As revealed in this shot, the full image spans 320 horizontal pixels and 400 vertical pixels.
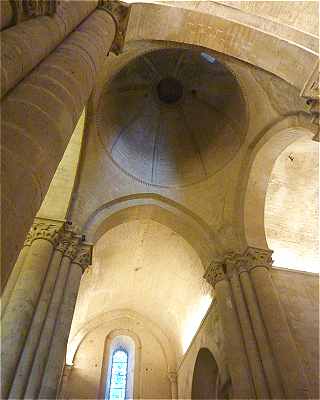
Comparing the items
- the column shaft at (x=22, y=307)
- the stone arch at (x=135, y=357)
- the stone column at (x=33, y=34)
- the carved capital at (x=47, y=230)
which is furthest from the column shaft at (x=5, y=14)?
the stone arch at (x=135, y=357)

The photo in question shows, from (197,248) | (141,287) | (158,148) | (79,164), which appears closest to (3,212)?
(79,164)

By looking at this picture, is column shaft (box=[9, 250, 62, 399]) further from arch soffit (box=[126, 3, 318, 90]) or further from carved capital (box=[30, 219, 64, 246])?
arch soffit (box=[126, 3, 318, 90])

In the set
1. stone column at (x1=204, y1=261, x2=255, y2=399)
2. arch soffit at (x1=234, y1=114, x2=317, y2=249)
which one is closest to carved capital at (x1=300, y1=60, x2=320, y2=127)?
arch soffit at (x1=234, y1=114, x2=317, y2=249)

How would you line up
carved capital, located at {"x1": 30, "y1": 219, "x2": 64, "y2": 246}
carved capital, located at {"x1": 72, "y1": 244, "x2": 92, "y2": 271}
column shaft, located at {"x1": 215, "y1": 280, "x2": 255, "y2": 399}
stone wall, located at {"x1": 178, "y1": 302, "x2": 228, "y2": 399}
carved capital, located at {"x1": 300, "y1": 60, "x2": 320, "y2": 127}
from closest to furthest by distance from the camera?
carved capital, located at {"x1": 300, "y1": 60, "x2": 320, "y2": 127} → column shaft, located at {"x1": 215, "y1": 280, "x2": 255, "y2": 399} → carved capital, located at {"x1": 30, "y1": 219, "x2": 64, "y2": 246} → carved capital, located at {"x1": 72, "y1": 244, "x2": 92, "y2": 271} → stone wall, located at {"x1": 178, "y1": 302, "x2": 228, "y2": 399}

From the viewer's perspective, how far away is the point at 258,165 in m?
7.72

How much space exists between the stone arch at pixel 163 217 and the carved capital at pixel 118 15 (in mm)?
3691

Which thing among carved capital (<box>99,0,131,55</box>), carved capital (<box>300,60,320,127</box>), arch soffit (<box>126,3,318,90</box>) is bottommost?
carved capital (<box>300,60,320,127</box>)

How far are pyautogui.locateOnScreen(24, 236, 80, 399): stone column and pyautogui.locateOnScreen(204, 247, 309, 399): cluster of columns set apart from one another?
3117 mm

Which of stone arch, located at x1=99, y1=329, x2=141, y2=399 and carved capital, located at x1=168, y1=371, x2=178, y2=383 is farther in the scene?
carved capital, located at x1=168, y1=371, x2=178, y2=383

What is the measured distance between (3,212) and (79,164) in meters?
5.75

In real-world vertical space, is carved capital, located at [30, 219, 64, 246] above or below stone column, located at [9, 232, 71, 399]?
above

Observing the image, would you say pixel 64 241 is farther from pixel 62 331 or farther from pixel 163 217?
pixel 163 217

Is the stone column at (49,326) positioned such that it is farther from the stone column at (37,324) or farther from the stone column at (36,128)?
the stone column at (36,128)

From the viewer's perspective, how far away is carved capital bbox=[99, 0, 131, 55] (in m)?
4.34
